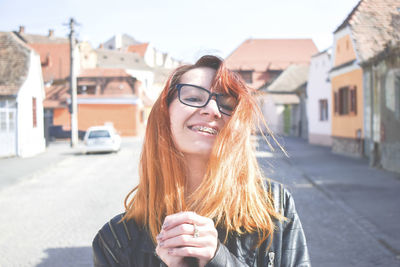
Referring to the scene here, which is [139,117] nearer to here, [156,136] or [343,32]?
[343,32]

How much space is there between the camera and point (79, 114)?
142 ft

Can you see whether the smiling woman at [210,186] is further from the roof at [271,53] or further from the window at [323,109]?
the roof at [271,53]

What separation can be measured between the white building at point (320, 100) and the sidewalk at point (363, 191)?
8.99m

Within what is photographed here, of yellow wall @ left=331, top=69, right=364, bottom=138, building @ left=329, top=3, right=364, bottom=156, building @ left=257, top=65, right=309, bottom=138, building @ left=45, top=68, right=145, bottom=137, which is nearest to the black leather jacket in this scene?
building @ left=329, top=3, right=364, bottom=156

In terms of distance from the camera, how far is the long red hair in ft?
5.53

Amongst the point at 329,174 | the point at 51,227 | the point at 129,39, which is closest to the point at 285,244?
the point at 51,227

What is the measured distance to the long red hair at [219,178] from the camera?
5.53 ft

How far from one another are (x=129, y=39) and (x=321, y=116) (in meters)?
65.1

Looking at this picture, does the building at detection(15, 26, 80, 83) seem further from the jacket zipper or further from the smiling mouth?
the jacket zipper

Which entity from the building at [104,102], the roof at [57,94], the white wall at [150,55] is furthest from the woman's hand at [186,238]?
the white wall at [150,55]

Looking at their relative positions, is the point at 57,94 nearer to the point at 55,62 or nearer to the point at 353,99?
the point at 55,62

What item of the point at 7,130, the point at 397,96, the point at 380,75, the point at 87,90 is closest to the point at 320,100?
the point at 380,75

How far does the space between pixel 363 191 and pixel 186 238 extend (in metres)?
10.4

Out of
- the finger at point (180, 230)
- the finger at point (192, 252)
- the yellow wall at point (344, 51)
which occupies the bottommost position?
the finger at point (192, 252)
